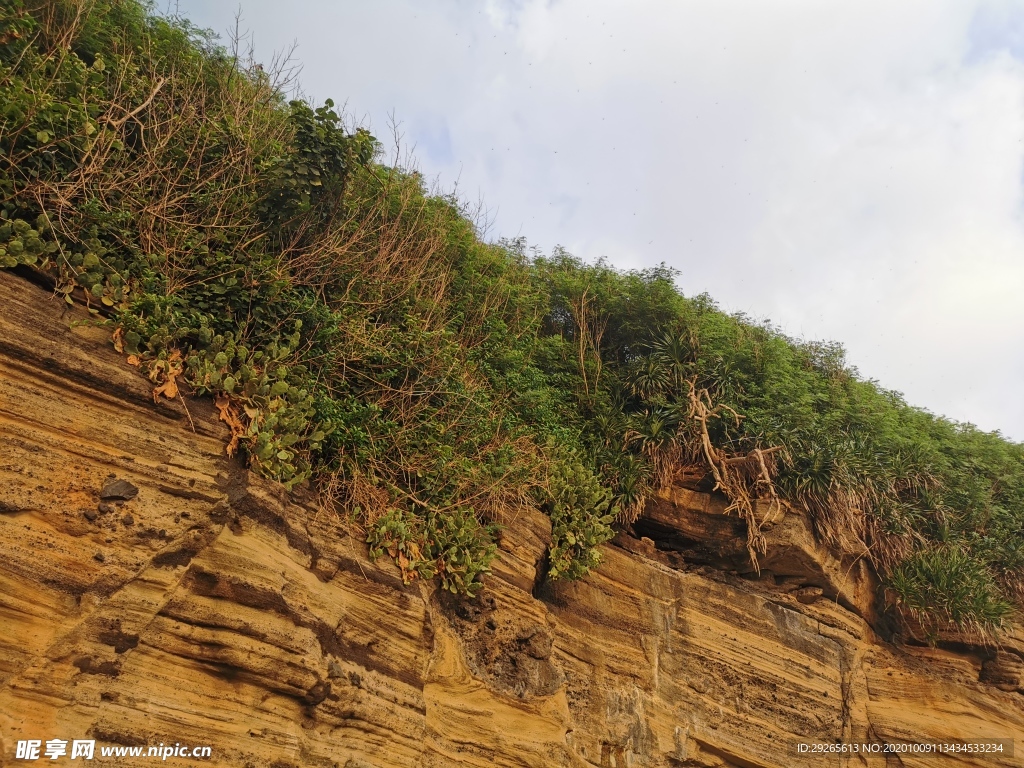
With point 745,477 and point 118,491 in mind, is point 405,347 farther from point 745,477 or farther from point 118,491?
point 745,477

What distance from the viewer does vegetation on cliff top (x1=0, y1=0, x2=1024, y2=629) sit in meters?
5.27

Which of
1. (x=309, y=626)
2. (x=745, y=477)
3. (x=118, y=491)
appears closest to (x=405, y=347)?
(x=309, y=626)

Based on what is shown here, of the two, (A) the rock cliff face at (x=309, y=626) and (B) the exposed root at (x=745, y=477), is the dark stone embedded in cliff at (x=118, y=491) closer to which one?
(A) the rock cliff face at (x=309, y=626)

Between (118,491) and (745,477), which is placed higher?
(745,477)

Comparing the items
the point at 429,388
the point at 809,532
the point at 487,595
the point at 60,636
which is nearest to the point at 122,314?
the point at 60,636

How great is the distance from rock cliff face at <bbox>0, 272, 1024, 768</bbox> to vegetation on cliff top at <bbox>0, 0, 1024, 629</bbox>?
38 cm

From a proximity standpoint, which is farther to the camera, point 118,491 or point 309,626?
point 309,626

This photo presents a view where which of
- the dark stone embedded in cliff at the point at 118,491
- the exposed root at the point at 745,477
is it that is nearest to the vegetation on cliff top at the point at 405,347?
the exposed root at the point at 745,477

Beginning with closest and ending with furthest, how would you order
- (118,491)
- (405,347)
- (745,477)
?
(118,491) < (405,347) < (745,477)

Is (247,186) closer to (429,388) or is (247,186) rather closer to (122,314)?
(122,314)

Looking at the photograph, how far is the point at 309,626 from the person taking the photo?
5.10m

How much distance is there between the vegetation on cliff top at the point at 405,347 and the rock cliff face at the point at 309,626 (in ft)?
1.24

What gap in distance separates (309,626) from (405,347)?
2.97 meters

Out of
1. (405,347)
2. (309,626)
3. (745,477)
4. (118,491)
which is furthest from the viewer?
(745,477)
